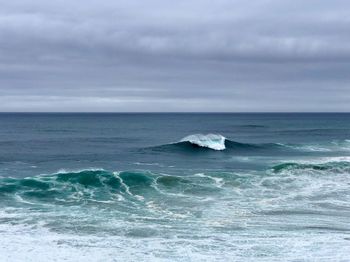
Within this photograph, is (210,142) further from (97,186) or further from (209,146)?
(97,186)

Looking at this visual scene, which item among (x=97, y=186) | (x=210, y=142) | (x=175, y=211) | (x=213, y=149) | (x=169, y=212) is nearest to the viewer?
(x=169, y=212)

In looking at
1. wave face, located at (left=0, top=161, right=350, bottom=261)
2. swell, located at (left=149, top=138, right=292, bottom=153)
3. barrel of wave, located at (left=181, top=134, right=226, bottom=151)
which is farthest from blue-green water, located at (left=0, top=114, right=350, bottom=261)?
barrel of wave, located at (left=181, top=134, right=226, bottom=151)

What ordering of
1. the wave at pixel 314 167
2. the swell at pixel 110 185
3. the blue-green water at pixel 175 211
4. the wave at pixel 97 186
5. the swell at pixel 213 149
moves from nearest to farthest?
the blue-green water at pixel 175 211 → the wave at pixel 97 186 → the swell at pixel 110 185 → the wave at pixel 314 167 → the swell at pixel 213 149

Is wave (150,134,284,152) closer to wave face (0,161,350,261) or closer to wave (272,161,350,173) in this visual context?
wave (272,161,350,173)

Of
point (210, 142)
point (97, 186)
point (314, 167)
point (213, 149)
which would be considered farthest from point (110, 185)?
point (210, 142)

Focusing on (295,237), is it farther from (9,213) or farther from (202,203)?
(9,213)

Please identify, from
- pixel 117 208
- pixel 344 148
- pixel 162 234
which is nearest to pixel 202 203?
pixel 117 208

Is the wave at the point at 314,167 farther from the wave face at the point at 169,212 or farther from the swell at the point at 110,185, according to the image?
the swell at the point at 110,185

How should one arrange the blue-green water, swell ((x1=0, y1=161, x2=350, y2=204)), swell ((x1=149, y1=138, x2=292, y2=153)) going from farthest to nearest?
1. swell ((x1=149, y1=138, x2=292, y2=153))
2. swell ((x1=0, y1=161, x2=350, y2=204))
3. the blue-green water

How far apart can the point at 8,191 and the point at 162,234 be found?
1267cm

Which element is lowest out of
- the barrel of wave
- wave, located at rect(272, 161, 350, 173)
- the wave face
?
the wave face

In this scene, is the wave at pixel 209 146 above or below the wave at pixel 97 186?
above

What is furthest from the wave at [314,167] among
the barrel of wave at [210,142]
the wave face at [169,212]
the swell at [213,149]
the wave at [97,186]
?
the barrel of wave at [210,142]

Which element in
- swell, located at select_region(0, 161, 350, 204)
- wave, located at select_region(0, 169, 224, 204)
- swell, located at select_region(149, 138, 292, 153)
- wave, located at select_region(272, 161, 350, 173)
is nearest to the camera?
wave, located at select_region(0, 169, 224, 204)
